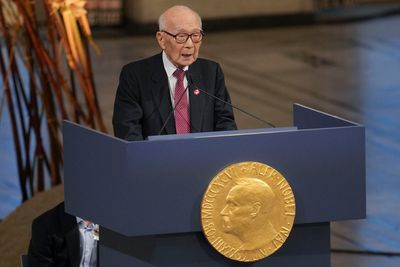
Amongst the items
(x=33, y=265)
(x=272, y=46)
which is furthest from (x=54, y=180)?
(x=272, y=46)

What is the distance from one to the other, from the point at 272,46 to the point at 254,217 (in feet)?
29.2

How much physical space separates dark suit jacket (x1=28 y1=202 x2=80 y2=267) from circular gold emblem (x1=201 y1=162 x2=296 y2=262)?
75 centimetres

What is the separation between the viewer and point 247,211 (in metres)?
3.58

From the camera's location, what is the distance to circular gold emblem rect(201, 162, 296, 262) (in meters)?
3.54

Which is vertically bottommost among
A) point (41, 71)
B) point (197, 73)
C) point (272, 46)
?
point (272, 46)

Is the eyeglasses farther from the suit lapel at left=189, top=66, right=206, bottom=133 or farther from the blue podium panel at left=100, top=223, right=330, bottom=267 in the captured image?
the blue podium panel at left=100, top=223, right=330, bottom=267

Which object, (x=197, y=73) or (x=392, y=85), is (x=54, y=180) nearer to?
(x=197, y=73)

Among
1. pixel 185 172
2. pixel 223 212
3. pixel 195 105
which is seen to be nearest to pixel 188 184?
pixel 185 172

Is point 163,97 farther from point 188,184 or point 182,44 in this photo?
point 188,184

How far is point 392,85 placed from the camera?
10086 millimetres

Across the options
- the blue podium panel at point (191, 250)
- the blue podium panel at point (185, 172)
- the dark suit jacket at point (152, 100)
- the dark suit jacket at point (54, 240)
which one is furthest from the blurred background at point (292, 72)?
the blue podium panel at point (185, 172)

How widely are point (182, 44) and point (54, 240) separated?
2.88ft

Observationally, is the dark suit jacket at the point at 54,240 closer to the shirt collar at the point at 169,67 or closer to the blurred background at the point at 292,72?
the shirt collar at the point at 169,67

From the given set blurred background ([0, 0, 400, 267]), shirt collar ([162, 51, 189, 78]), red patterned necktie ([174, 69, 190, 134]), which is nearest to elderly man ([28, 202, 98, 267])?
red patterned necktie ([174, 69, 190, 134])
